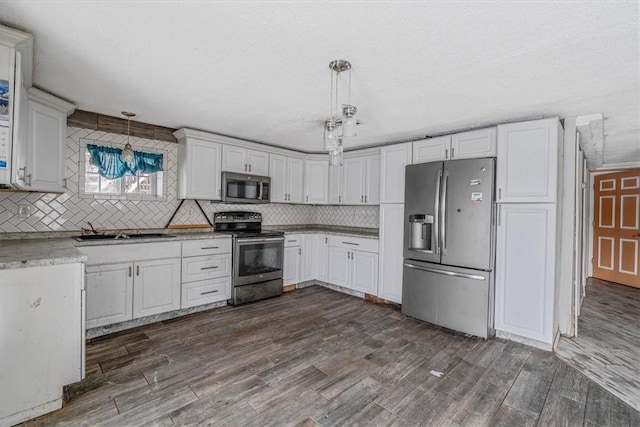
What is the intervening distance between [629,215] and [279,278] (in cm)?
628

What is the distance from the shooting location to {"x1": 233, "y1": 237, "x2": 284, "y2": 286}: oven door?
400 centimetres

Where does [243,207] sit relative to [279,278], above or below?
above

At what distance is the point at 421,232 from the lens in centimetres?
365


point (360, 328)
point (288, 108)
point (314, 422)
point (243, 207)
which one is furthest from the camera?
point (243, 207)

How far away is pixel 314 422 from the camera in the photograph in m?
1.85

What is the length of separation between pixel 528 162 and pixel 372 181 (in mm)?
2062

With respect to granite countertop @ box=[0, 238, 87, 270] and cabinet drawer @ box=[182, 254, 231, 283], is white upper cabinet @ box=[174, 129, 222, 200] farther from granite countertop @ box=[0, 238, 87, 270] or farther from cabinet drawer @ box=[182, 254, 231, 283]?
granite countertop @ box=[0, 238, 87, 270]

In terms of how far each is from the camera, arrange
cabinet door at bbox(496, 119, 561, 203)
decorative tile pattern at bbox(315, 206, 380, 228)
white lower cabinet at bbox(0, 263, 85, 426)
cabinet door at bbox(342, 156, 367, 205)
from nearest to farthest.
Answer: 1. white lower cabinet at bbox(0, 263, 85, 426)
2. cabinet door at bbox(496, 119, 561, 203)
3. cabinet door at bbox(342, 156, 367, 205)
4. decorative tile pattern at bbox(315, 206, 380, 228)

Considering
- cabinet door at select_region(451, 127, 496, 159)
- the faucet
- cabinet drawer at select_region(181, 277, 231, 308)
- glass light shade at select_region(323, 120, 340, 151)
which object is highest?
cabinet door at select_region(451, 127, 496, 159)

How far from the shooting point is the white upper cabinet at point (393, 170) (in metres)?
3.96

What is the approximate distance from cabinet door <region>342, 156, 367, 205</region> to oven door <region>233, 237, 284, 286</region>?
1.33 meters

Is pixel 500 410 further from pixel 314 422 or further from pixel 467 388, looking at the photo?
pixel 314 422

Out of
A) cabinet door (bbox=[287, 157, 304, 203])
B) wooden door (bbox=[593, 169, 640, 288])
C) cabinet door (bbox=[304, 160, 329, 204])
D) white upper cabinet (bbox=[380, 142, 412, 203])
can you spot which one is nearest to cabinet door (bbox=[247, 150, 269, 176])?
cabinet door (bbox=[287, 157, 304, 203])

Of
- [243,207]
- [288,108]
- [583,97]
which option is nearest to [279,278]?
[243,207]
